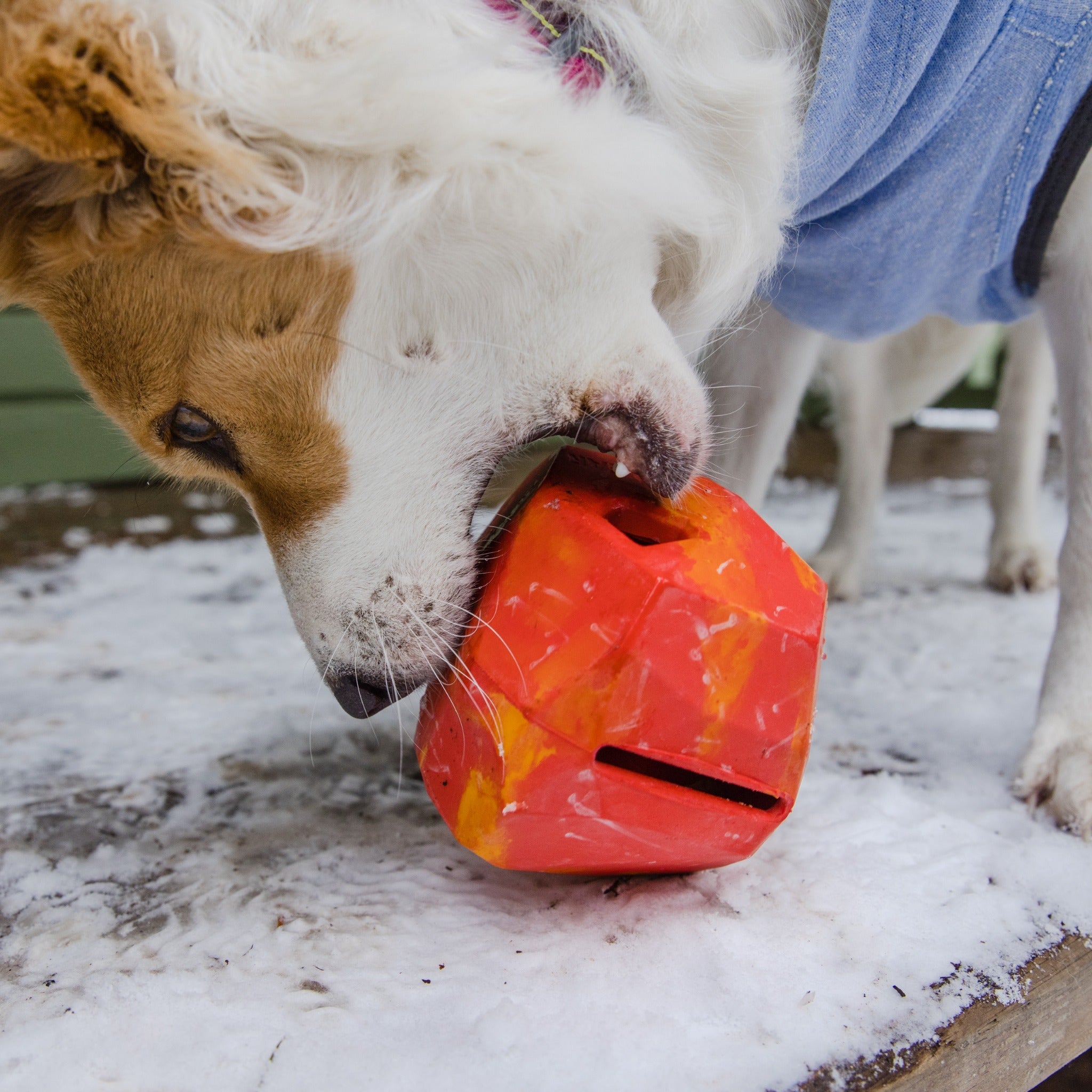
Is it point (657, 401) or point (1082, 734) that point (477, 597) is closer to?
point (657, 401)

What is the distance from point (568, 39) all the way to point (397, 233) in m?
0.24

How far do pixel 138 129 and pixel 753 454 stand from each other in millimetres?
967

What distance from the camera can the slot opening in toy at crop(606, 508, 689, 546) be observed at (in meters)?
0.82

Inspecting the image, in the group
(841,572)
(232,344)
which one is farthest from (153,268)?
(841,572)

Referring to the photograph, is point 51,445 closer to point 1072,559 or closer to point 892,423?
point 892,423

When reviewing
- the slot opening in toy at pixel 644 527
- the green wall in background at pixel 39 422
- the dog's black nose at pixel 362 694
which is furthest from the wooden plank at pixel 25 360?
the slot opening in toy at pixel 644 527

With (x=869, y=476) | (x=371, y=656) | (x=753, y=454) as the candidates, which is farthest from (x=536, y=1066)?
(x=869, y=476)

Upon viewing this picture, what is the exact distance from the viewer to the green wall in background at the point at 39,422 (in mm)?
3100

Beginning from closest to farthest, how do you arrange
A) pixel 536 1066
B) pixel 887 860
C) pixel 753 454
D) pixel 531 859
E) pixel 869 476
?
pixel 536 1066 → pixel 531 859 → pixel 887 860 → pixel 753 454 → pixel 869 476

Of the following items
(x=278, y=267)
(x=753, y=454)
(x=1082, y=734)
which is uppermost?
(x=278, y=267)

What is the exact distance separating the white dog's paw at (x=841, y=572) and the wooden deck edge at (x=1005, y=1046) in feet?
3.51

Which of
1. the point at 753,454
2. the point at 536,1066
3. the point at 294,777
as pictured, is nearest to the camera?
the point at 536,1066

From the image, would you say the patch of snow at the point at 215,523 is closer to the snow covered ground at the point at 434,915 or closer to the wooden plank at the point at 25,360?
the wooden plank at the point at 25,360

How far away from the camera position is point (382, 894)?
2.81 feet
